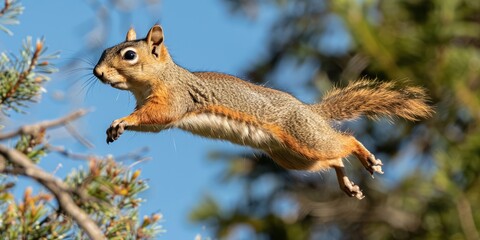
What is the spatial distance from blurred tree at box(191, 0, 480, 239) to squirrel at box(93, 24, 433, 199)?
2.07 meters

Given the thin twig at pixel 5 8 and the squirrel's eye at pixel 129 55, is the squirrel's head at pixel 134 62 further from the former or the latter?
the thin twig at pixel 5 8

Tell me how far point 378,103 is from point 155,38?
2.68 feet

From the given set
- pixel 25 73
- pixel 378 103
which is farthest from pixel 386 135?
pixel 25 73

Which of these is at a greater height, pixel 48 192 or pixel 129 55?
pixel 129 55

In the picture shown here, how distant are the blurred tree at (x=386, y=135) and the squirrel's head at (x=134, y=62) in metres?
2.28

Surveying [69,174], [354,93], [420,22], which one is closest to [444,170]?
[420,22]

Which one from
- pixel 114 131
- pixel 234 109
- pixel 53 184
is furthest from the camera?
pixel 234 109

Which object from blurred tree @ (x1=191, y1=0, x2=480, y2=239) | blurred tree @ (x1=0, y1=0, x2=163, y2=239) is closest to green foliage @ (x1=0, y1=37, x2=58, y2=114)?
blurred tree @ (x1=0, y1=0, x2=163, y2=239)

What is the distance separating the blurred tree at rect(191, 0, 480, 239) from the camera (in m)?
5.13

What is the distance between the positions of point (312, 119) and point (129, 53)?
0.64m

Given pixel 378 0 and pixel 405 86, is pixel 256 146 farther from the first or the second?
pixel 378 0

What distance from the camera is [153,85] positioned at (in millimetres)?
2846

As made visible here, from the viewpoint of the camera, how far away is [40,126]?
1269 millimetres

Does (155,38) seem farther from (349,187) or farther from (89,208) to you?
(89,208)
